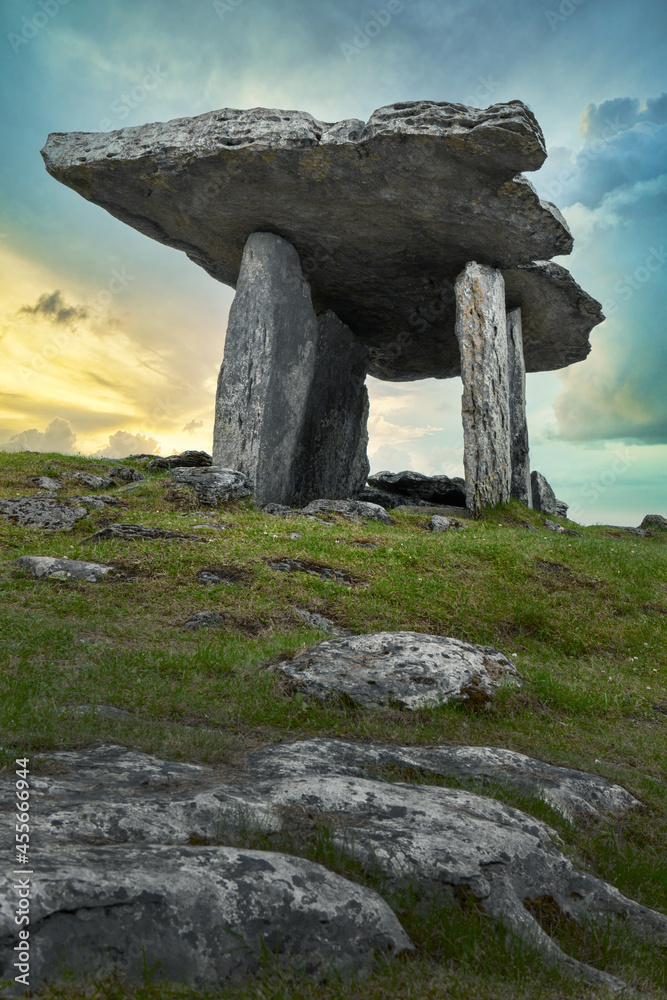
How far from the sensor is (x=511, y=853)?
3.37 metres

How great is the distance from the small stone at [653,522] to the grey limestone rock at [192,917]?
24.2m

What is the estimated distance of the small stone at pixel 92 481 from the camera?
51.4 ft

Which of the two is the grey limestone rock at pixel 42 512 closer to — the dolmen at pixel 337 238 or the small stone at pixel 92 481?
the small stone at pixel 92 481

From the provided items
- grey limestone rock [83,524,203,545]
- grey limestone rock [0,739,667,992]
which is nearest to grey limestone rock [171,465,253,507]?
grey limestone rock [83,524,203,545]

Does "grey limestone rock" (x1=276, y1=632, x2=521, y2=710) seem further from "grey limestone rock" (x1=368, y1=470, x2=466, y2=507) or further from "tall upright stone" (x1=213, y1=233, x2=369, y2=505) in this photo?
"grey limestone rock" (x1=368, y1=470, x2=466, y2=507)

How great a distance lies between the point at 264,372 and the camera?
54.1 ft

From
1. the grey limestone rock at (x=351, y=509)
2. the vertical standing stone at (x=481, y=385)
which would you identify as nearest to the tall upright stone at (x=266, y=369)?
the grey limestone rock at (x=351, y=509)

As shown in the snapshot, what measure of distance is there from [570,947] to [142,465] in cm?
1788

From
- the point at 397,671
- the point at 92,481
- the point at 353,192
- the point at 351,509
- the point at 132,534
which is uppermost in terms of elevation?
the point at 353,192

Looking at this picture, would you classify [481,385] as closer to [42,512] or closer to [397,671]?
[42,512]

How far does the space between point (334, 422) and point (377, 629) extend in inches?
559

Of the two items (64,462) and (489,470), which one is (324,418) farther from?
(64,462)

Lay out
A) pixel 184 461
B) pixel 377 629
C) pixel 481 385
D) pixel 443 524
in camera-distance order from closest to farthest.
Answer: pixel 377 629
pixel 443 524
pixel 481 385
pixel 184 461

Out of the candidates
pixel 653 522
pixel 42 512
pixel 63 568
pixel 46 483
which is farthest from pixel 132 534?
pixel 653 522
